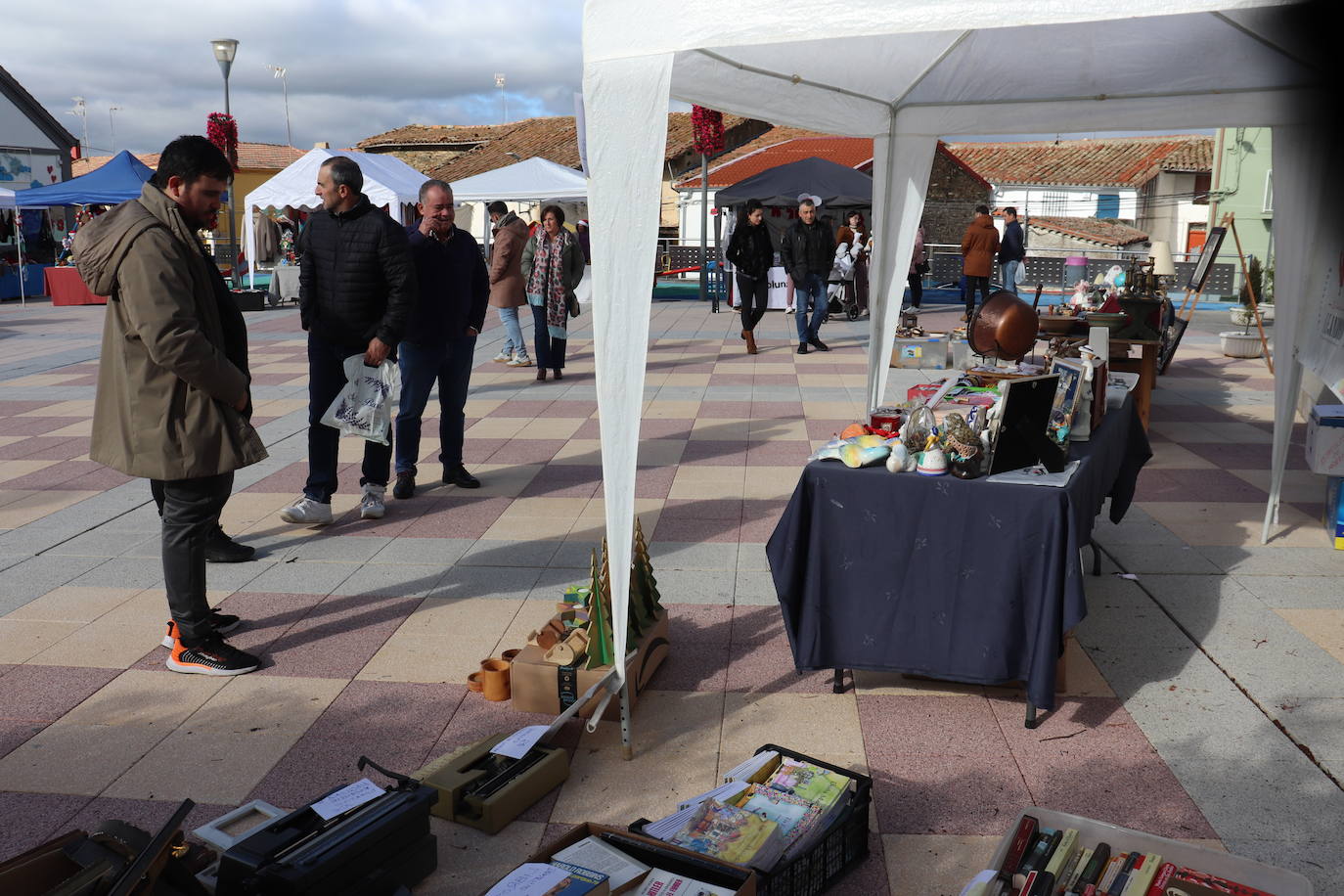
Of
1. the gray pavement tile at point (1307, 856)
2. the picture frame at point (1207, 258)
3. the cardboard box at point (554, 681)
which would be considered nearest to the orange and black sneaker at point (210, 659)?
the cardboard box at point (554, 681)

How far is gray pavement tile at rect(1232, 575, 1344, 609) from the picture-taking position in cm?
470

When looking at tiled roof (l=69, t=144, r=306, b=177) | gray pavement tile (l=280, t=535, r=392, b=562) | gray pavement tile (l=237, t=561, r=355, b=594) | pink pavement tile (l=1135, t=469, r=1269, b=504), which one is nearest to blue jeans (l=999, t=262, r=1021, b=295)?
pink pavement tile (l=1135, t=469, r=1269, b=504)

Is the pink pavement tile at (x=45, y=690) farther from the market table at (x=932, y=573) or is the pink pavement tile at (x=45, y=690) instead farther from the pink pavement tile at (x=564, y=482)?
the pink pavement tile at (x=564, y=482)

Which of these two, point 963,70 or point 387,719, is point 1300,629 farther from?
point 387,719

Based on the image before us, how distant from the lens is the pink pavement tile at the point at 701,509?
6.16m

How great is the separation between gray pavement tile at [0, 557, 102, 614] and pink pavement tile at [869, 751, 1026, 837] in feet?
13.1

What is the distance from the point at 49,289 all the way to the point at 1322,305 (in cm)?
2450

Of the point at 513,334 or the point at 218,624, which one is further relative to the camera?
the point at 513,334

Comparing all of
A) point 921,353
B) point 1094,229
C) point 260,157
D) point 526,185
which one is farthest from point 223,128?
point 260,157

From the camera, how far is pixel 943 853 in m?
2.88

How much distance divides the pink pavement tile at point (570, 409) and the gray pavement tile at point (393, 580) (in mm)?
4159

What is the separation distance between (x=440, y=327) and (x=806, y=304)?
8.32 m

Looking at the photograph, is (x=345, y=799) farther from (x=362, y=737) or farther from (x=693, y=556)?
(x=693, y=556)

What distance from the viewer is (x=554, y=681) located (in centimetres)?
361
